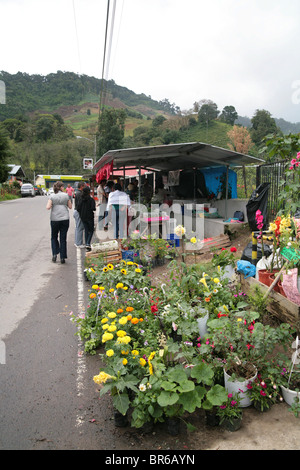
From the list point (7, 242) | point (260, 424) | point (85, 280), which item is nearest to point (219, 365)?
point (260, 424)

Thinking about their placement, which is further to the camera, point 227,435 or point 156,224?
point 156,224

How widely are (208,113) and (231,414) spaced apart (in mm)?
46357

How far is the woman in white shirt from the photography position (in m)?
9.65

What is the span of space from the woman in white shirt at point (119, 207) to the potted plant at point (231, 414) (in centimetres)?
738

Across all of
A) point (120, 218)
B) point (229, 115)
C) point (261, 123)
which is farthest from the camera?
point (229, 115)

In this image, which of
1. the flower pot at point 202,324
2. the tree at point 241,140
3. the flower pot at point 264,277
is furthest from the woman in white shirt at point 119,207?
the tree at point 241,140

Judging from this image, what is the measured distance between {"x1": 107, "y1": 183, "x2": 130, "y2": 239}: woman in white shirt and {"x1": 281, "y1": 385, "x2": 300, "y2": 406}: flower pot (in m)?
7.37

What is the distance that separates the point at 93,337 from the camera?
4.24 meters

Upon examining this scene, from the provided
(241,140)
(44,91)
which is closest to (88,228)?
(241,140)

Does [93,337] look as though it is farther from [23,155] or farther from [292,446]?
[23,155]

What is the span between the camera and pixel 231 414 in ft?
8.85

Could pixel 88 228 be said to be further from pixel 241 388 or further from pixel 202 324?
pixel 241 388

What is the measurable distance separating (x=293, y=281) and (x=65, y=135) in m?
108

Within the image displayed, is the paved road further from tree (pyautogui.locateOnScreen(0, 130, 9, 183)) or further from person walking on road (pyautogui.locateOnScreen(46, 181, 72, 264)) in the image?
tree (pyautogui.locateOnScreen(0, 130, 9, 183))
